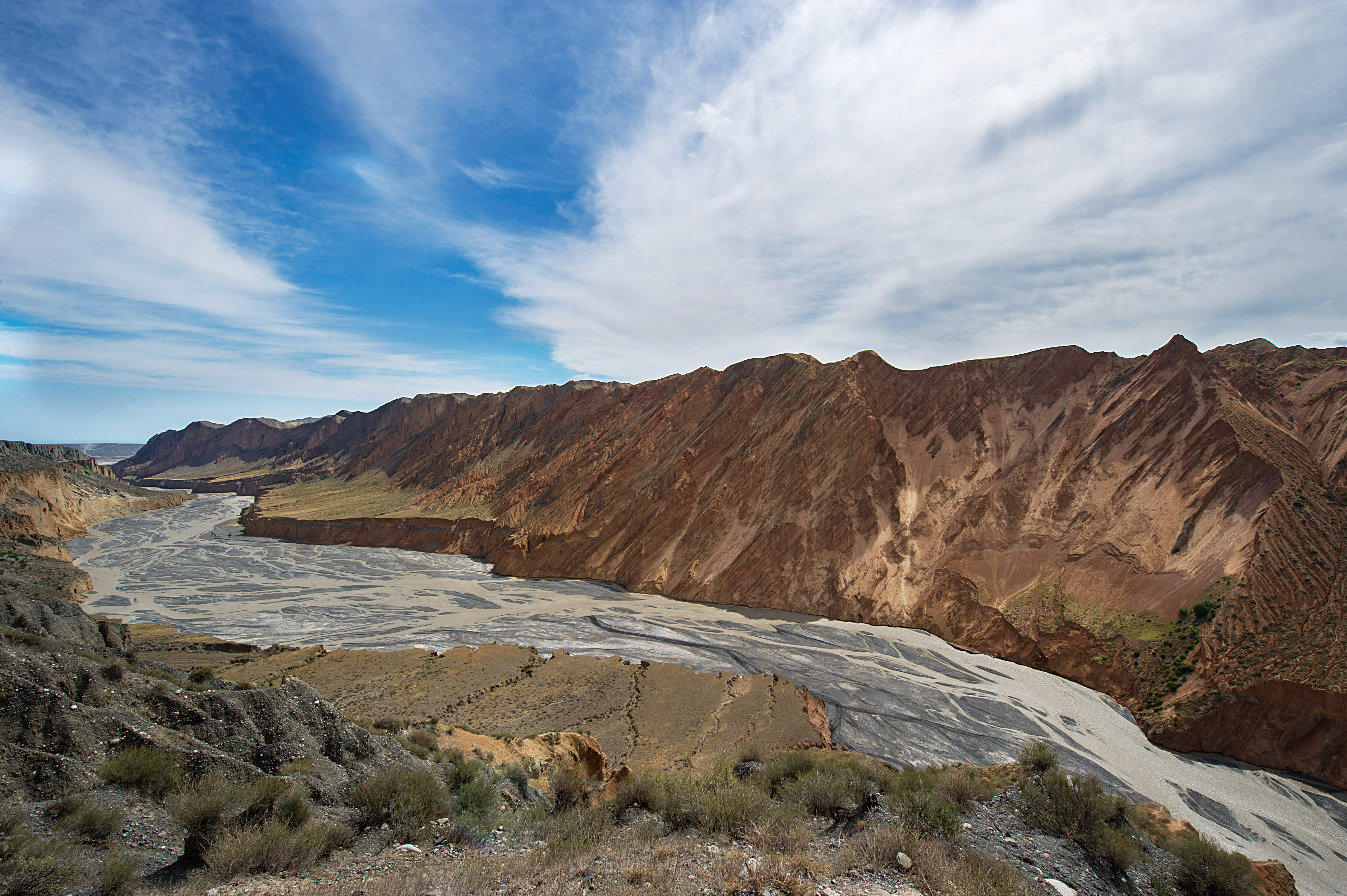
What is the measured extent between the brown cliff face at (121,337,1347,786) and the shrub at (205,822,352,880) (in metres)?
24.4

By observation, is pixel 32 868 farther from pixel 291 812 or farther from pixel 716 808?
pixel 716 808

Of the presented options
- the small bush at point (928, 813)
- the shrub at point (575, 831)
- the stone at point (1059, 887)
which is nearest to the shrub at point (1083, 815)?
the stone at point (1059, 887)

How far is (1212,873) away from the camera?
723 centimetres

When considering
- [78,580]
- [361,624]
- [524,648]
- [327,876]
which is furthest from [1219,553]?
[78,580]

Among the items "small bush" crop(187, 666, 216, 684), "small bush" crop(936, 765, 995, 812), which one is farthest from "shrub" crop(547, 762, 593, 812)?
"small bush" crop(187, 666, 216, 684)

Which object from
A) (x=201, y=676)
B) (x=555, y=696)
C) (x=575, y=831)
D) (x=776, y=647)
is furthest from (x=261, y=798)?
(x=776, y=647)

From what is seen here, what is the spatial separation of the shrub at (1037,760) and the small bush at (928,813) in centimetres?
258

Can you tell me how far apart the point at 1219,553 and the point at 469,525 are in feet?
172

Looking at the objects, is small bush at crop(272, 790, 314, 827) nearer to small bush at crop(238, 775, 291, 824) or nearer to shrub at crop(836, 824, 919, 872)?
small bush at crop(238, 775, 291, 824)

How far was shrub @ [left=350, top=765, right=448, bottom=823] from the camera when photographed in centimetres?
662

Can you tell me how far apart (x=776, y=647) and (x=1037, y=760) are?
17.3 m

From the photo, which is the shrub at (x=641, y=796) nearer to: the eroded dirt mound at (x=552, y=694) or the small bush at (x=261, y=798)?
the small bush at (x=261, y=798)

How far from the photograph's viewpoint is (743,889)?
17.7 ft

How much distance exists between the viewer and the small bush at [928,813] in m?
7.13
